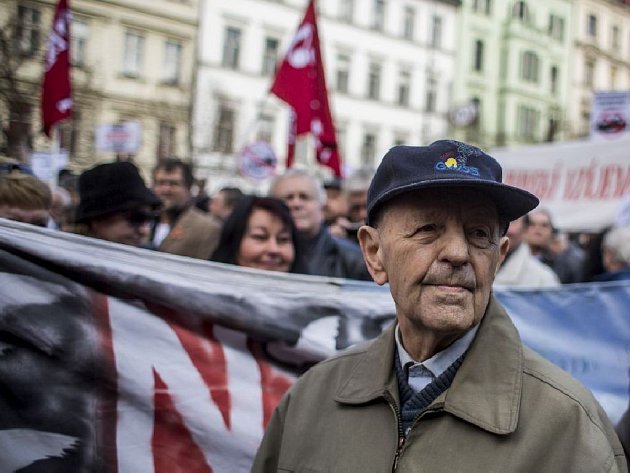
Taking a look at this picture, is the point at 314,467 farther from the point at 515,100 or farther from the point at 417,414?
the point at 515,100

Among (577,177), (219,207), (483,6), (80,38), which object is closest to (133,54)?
(80,38)

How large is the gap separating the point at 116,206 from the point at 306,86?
357cm

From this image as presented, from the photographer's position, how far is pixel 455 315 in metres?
1.77

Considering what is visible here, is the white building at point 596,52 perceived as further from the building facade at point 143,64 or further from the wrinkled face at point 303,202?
the wrinkled face at point 303,202

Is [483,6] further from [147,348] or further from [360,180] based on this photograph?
[147,348]

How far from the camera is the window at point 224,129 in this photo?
2942cm

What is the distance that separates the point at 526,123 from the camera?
46.9 meters

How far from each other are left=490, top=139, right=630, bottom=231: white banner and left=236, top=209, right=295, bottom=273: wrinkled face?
17.2ft

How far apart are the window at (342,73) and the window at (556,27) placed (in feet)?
49.6

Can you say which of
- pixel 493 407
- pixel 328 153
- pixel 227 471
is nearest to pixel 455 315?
pixel 493 407

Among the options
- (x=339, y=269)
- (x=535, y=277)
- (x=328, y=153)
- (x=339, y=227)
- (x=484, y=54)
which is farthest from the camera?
(x=484, y=54)

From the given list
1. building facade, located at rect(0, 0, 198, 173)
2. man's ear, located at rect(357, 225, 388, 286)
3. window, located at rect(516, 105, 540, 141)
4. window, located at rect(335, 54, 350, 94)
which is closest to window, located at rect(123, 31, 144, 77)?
building facade, located at rect(0, 0, 198, 173)

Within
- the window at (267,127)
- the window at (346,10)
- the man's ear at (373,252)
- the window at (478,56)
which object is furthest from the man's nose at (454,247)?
the window at (478,56)

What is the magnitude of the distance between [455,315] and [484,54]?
4603 cm
